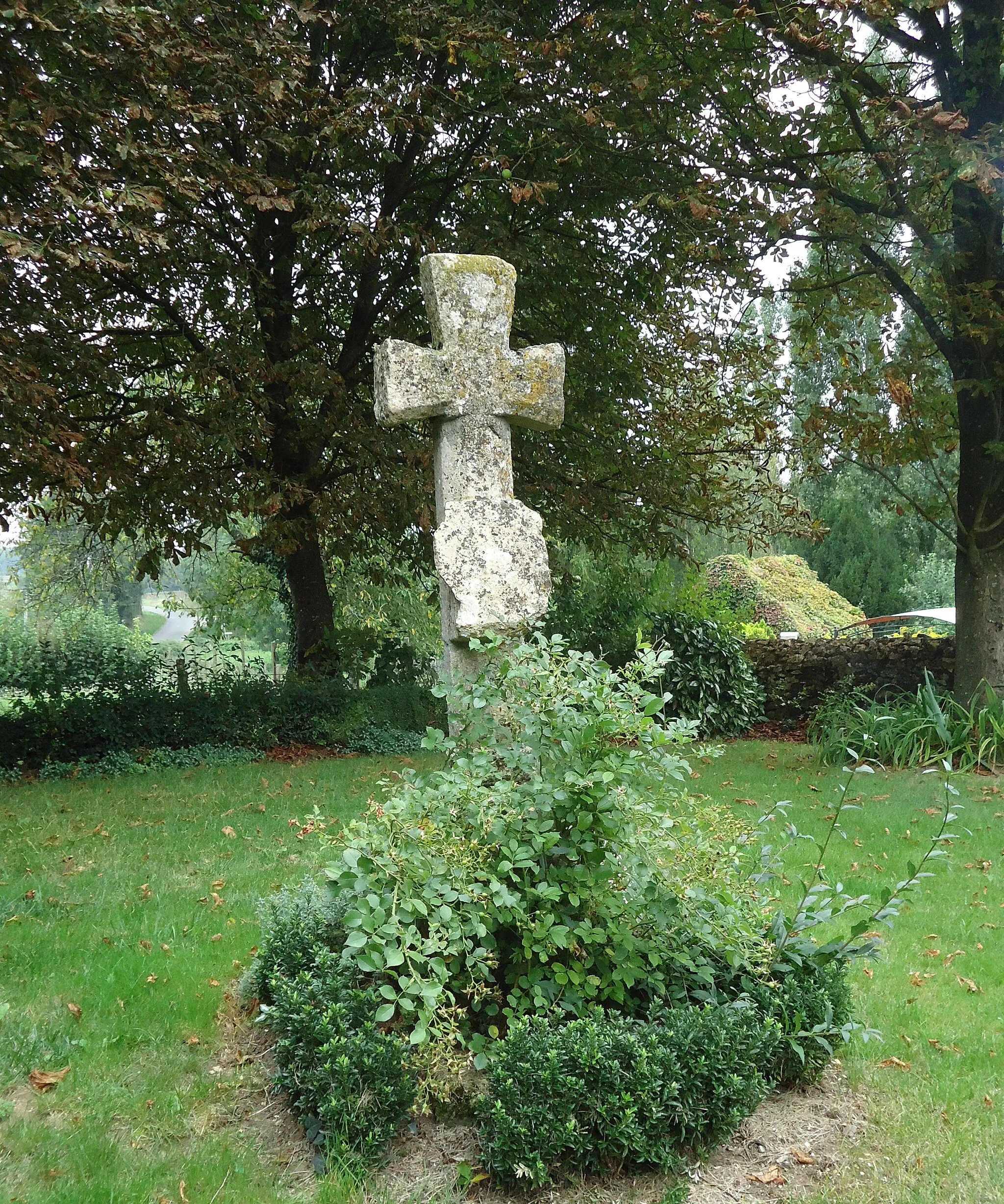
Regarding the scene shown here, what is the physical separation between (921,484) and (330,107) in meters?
20.3

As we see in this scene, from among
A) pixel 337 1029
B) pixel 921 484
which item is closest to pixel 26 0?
pixel 337 1029

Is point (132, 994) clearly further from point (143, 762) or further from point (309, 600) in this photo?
point (309, 600)

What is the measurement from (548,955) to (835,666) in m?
11.8

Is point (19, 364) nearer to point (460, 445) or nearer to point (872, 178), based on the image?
point (460, 445)

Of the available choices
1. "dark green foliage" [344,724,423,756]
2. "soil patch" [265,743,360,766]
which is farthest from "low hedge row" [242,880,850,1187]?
"dark green foliage" [344,724,423,756]

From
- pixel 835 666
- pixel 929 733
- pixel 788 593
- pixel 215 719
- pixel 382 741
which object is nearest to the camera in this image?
pixel 929 733

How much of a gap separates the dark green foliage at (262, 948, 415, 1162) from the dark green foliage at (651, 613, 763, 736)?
1069 cm

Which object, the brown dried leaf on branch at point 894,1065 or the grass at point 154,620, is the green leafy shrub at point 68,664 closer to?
the brown dried leaf on branch at point 894,1065

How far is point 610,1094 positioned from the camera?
3271mm

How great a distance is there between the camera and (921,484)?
83.8 feet

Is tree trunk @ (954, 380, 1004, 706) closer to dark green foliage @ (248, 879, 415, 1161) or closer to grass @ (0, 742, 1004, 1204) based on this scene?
grass @ (0, 742, 1004, 1204)

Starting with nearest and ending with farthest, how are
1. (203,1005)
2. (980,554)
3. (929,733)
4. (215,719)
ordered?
1. (203,1005)
2. (929,733)
3. (980,554)
4. (215,719)

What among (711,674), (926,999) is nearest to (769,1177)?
(926,999)

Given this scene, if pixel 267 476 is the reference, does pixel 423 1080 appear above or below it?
below
